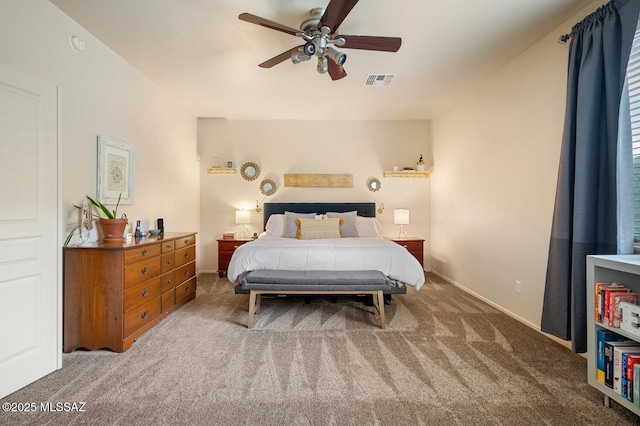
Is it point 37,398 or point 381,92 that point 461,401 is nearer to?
point 37,398

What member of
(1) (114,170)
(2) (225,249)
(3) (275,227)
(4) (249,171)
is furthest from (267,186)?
(1) (114,170)

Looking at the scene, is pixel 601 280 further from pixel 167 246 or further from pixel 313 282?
pixel 167 246

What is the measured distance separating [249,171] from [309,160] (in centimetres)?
116

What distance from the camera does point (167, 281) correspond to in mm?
2920

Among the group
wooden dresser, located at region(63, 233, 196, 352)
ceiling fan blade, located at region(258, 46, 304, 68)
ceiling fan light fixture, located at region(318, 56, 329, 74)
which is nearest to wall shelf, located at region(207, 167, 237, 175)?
ceiling fan blade, located at region(258, 46, 304, 68)

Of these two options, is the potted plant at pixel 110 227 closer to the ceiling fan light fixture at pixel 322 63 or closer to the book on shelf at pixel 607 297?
the ceiling fan light fixture at pixel 322 63

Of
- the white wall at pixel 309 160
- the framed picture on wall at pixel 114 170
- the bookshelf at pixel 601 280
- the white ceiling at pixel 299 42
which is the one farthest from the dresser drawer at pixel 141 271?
the bookshelf at pixel 601 280

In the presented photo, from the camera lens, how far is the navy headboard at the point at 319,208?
488cm

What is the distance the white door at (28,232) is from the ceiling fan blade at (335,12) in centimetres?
214

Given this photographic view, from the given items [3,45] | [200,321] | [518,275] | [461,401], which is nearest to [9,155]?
[3,45]

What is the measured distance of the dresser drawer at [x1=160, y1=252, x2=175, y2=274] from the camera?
112 inches

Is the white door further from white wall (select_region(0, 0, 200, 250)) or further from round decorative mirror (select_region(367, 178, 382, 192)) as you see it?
round decorative mirror (select_region(367, 178, 382, 192))

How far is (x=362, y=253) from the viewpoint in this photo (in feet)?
9.89

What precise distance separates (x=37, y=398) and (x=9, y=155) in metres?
1.62
